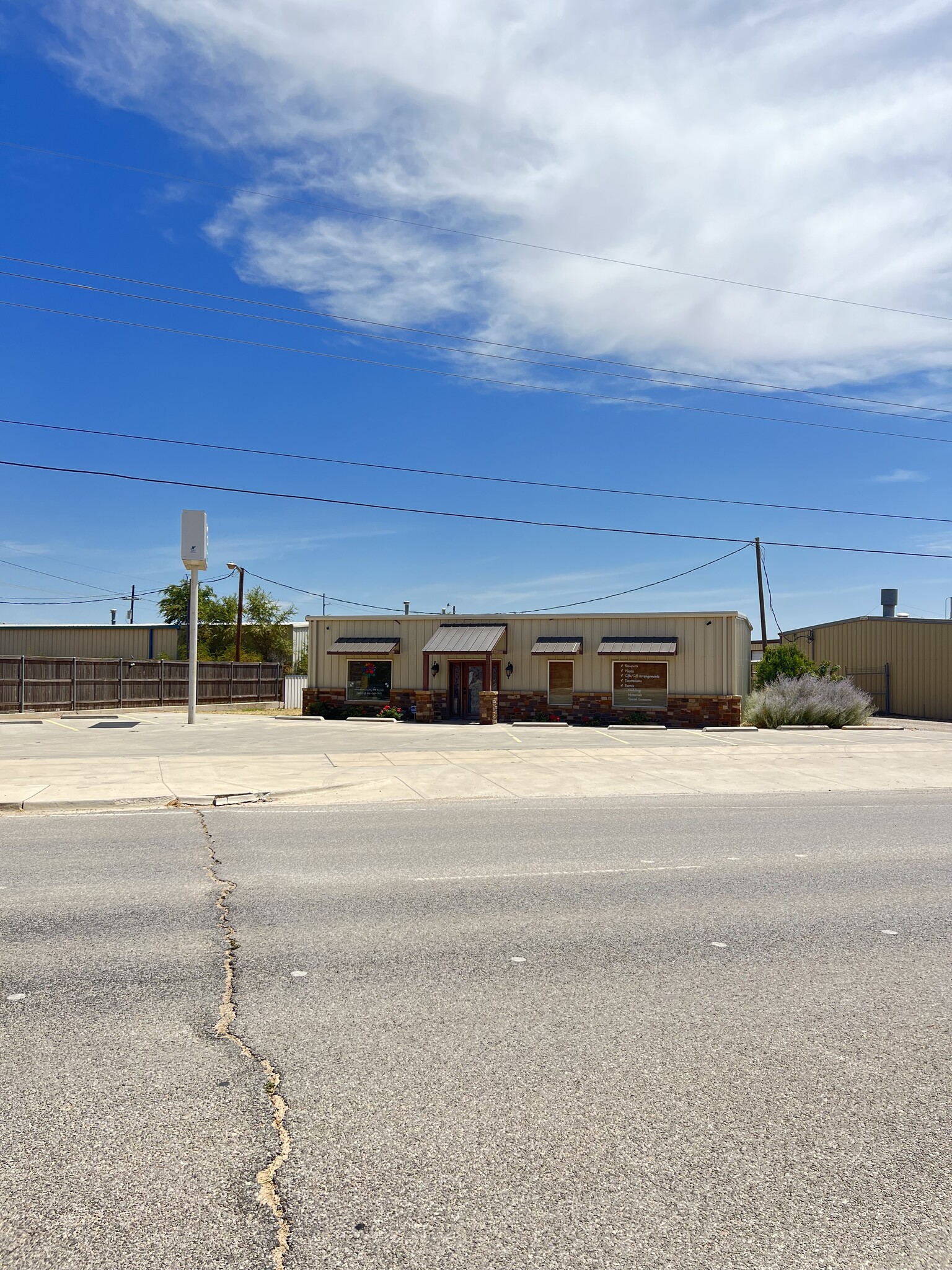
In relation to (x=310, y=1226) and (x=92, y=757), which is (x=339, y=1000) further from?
(x=92, y=757)

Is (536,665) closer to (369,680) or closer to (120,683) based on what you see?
(369,680)

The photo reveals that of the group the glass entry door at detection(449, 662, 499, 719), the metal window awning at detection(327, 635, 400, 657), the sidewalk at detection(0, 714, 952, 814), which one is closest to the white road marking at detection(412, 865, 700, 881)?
the sidewalk at detection(0, 714, 952, 814)

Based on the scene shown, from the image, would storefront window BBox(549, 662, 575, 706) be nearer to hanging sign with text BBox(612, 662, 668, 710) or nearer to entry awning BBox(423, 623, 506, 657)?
hanging sign with text BBox(612, 662, 668, 710)

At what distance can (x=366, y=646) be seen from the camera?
33625mm

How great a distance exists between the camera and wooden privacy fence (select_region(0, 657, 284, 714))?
3259cm

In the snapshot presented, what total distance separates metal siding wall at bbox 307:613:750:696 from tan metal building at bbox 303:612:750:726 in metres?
0.03

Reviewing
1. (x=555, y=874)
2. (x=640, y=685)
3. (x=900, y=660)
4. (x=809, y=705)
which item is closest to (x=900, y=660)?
(x=900, y=660)

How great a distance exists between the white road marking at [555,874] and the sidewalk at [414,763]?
17.8 ft

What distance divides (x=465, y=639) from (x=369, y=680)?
4.19m

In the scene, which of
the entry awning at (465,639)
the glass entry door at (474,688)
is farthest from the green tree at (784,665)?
the glass entry door at (474,688)

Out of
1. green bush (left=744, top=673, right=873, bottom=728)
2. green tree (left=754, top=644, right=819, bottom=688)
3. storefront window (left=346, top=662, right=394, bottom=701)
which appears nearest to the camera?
green bush (left=744, top=673, right=873, bottom=728)

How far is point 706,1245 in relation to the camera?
2934 mm

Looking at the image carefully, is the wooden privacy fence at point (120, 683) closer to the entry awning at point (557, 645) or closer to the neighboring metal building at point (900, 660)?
the entry awning at point (557, 645)

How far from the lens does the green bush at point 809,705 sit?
95.7 feet
